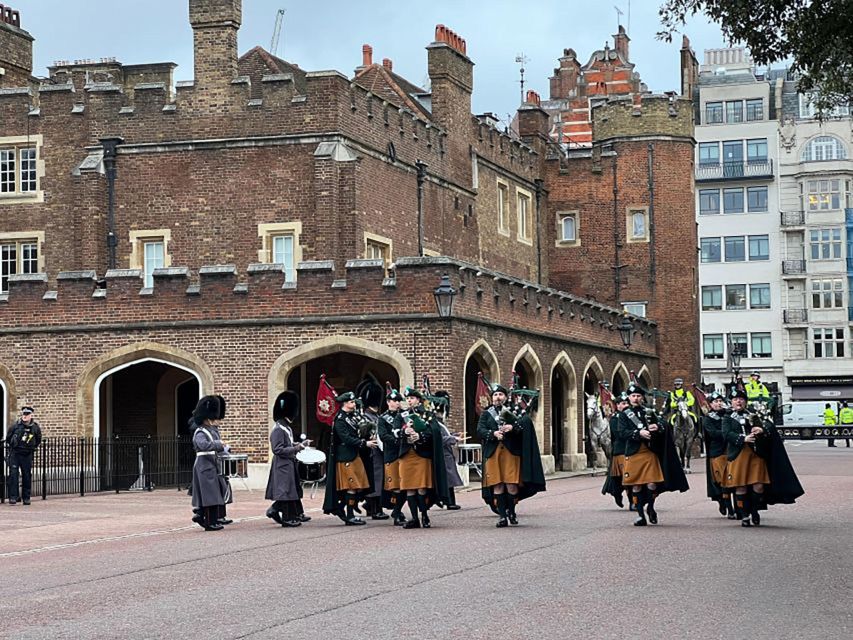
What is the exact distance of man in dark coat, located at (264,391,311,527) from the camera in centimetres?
2072

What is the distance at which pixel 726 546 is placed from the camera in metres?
16.4

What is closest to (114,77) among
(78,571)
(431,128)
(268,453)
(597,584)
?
(431,128)

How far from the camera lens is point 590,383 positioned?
140 feet

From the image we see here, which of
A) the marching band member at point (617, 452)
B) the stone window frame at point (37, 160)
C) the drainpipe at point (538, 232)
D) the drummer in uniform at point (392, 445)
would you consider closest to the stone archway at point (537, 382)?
the drainpipe at point (538, 232)

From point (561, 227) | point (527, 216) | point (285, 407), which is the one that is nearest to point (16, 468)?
point (285, 407)

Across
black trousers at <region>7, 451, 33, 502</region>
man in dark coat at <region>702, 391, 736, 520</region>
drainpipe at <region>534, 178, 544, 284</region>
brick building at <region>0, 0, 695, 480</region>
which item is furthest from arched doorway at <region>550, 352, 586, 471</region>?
man in dark coat at <region>702, 391, 736, 520</region>

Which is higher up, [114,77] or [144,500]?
[114,77]

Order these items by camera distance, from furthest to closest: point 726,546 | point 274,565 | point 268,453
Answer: point 268,453 < point 726,546 < point 274,565

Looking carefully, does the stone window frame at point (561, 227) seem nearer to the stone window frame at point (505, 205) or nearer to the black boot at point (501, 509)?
→ the stone window frame at point (505, 205)

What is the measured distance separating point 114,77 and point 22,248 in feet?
17.9

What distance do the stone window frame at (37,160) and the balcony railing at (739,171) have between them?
161 ft

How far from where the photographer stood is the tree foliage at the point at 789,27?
52.6 feet

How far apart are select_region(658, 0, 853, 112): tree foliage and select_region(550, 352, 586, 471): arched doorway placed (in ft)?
70.9

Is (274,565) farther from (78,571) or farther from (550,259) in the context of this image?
(550,259)
